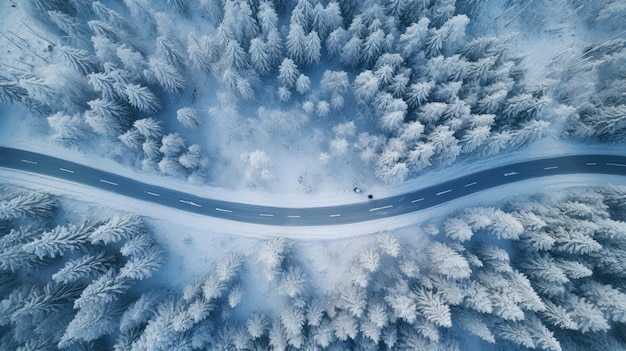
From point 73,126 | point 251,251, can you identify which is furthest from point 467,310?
point 73,126

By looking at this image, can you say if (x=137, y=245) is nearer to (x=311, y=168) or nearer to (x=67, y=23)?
(x=311, y=168)

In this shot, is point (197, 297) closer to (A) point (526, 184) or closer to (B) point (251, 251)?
(B) point (251, 251)

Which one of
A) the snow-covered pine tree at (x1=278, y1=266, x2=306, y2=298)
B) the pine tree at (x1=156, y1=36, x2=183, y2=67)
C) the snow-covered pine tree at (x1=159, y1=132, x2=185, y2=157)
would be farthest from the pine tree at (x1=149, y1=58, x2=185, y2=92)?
the snow-covered pine tree at (x1=278, y1=266, x2=306, y2=298)

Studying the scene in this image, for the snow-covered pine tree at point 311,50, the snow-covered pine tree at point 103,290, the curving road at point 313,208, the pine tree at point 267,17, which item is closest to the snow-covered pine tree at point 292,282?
the curving road at point 313,208

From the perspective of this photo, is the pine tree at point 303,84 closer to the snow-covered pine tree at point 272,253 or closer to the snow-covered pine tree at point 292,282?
the snow-covered pine tree at point 272,253

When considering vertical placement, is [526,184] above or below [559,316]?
above

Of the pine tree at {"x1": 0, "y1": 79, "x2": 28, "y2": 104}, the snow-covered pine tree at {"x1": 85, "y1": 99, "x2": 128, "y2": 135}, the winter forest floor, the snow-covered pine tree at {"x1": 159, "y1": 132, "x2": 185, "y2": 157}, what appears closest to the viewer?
the winter forest floor

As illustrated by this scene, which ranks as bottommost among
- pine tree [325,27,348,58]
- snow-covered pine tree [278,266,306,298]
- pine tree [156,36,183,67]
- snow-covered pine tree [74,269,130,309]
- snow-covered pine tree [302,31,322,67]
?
snow-covered pine tree [74,269,130,309]

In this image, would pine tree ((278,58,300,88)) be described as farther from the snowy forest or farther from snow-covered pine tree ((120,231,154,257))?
snow-covered pine tree ((120,231,154,257))
